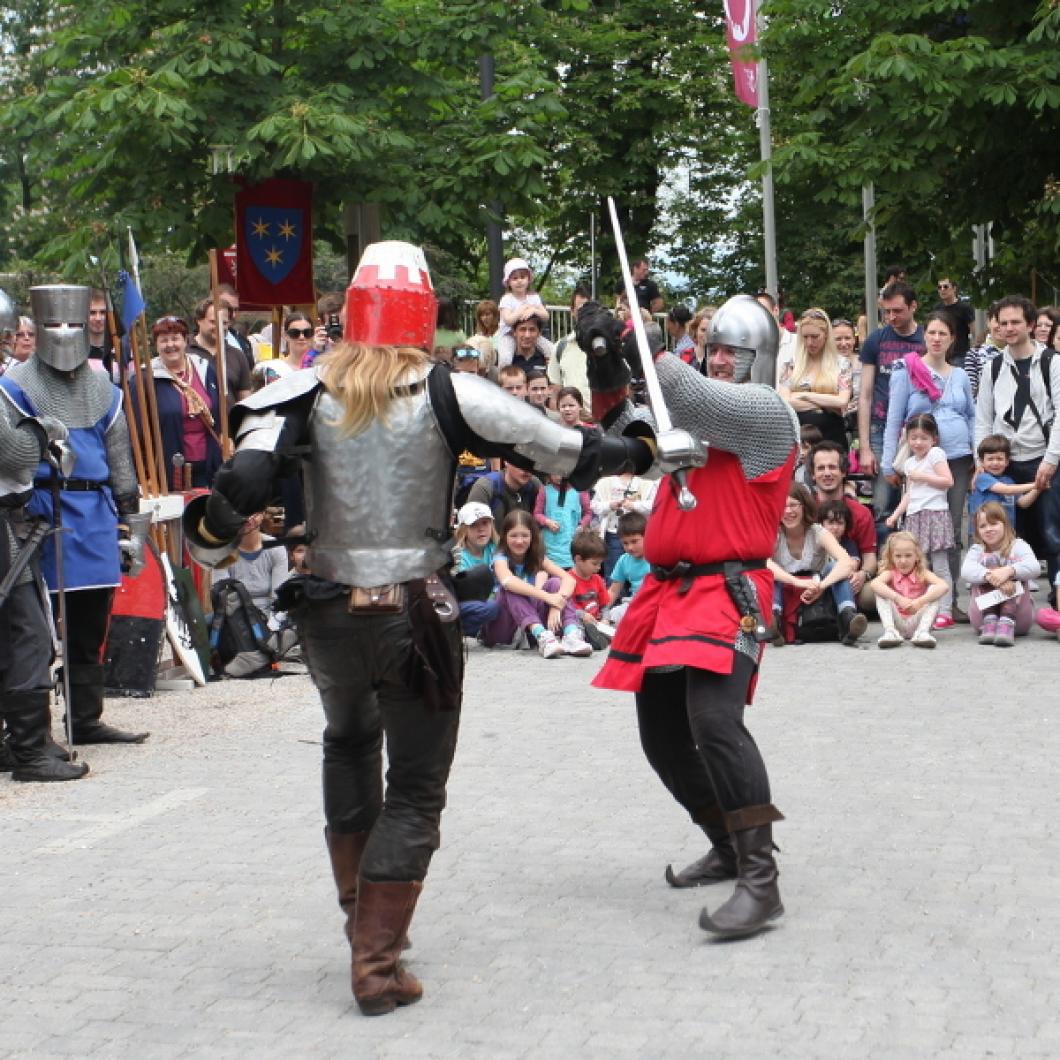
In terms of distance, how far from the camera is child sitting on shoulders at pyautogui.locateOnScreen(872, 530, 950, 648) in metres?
10.9

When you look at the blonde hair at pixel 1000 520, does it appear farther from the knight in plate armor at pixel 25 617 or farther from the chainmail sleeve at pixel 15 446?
the chainmail sleeve at pixel 15 446

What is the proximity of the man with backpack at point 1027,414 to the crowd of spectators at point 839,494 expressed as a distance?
10 millimetres

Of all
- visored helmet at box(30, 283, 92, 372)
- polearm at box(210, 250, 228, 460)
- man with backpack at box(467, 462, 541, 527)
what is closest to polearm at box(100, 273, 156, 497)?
polearm at box(210, 250, 228, 460)

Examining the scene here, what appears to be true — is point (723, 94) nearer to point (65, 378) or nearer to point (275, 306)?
point (275, 306)

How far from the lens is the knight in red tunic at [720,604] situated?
554 centimetres

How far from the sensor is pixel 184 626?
1036 centimetres

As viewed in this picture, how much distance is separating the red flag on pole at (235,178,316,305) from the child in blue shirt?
517 centimetres

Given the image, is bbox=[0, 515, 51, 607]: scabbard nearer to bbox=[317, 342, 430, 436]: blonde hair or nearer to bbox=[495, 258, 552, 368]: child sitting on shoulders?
bbox=[317, 342, 430, 436]: blonde hair

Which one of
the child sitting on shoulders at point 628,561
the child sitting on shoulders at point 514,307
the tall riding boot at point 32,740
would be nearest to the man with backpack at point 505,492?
the child sitting on shoulders at point 628,561

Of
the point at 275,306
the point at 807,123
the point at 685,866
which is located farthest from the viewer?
the point at 807,123

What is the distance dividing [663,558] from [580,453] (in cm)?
87

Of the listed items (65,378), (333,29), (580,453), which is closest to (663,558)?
(580,453)

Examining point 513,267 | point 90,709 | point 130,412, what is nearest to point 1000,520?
point 513,267

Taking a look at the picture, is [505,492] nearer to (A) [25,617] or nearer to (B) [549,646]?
(B) [549,646]
